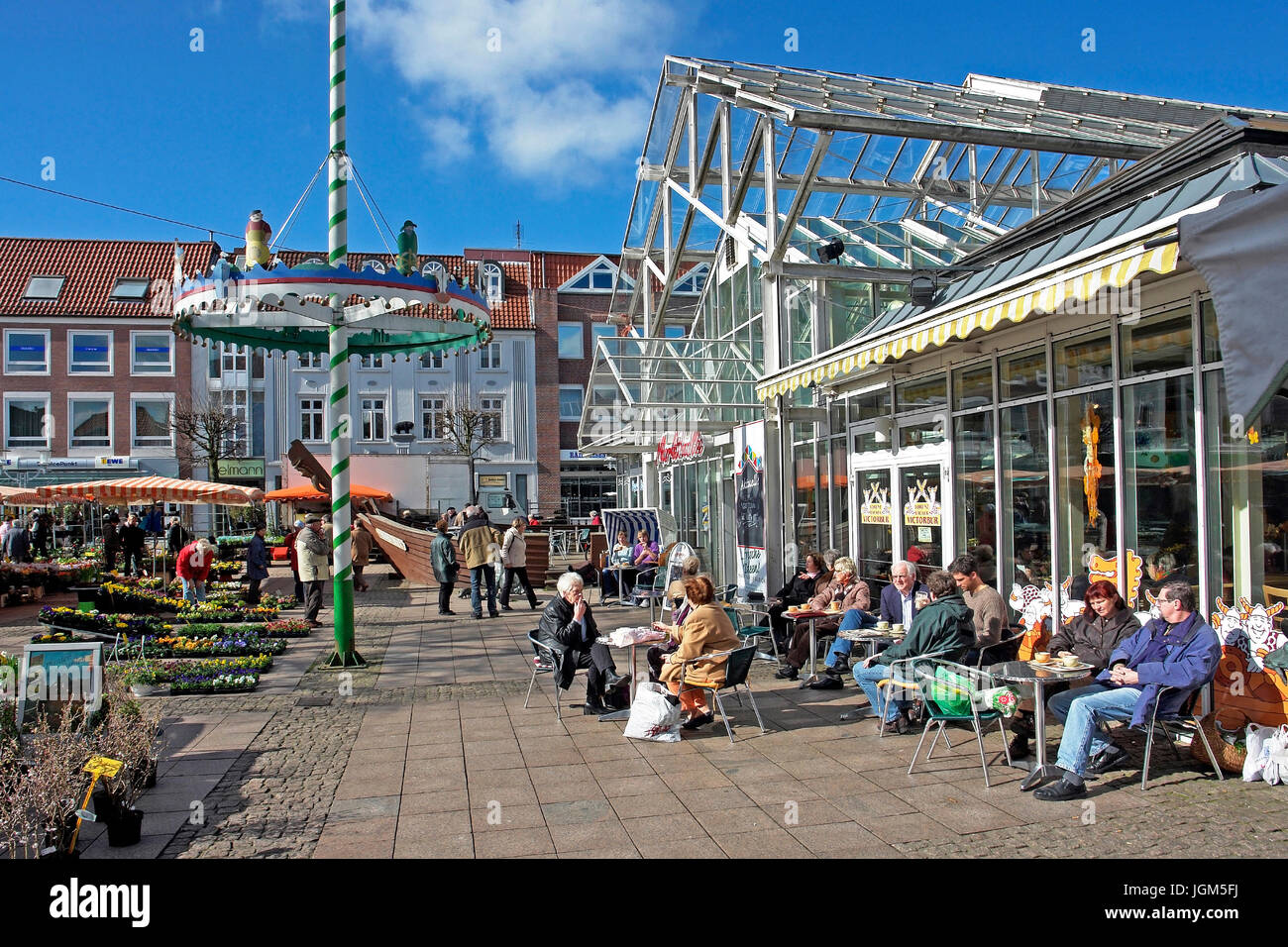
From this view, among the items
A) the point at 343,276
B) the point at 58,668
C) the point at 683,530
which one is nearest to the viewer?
the point at 58,668

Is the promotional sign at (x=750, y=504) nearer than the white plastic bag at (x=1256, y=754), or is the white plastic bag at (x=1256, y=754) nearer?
the white plastic bag at (x=1256, y=754)

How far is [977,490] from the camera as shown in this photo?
905 cm

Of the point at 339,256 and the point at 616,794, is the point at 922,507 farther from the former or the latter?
the point at 339,256

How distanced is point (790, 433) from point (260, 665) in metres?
7.10

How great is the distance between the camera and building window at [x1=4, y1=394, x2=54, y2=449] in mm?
36500

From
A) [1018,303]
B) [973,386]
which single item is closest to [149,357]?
[973,386]

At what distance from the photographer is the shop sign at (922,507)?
9.78 metres

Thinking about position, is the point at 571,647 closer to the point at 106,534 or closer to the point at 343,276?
the point at 343,276

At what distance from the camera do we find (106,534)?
24156 millimetres

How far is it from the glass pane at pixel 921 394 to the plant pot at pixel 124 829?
783 centimetres

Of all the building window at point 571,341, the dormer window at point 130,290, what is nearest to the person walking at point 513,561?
the building window at point 571,341

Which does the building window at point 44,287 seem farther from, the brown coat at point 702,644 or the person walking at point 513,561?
the brown coat at point 702,644

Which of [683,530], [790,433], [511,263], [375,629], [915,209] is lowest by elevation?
[375,629]
